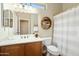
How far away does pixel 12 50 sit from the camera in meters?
1.65

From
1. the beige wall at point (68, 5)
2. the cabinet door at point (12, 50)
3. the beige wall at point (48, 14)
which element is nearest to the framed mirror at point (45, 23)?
the beige wall at point (48, 14)

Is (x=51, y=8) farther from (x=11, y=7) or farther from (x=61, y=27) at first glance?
(x=11, y=7)

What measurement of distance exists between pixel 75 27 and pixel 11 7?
0.94m

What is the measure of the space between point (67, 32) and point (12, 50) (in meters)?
0.82

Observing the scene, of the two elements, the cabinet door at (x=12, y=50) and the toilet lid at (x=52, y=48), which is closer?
the cabinet door at (x=12, y=50)

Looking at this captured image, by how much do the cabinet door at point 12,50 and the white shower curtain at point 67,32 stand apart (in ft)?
1.67

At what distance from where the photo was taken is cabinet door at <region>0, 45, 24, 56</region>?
160 cm

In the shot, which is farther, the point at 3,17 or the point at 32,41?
the point at 32,41

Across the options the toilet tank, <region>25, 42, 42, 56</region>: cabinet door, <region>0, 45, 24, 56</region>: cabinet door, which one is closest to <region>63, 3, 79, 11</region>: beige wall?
the toilet tank

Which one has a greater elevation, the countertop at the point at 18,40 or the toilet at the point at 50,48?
the countertop at the point at 18,40

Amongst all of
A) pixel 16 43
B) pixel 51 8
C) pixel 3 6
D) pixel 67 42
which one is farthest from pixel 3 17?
pixel 67 42

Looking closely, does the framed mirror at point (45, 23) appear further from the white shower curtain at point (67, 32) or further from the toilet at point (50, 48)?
the toilet at point (50, 48)

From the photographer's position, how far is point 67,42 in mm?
1735

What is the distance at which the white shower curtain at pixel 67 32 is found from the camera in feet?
5.52
